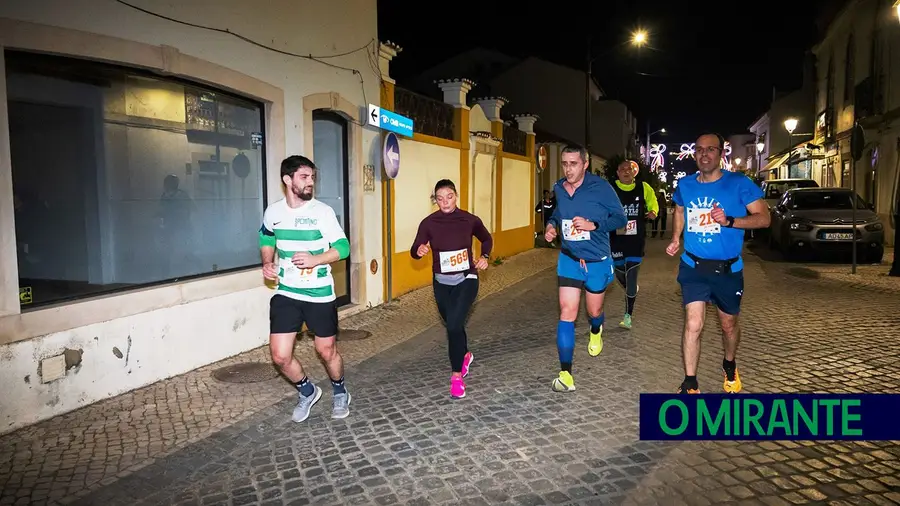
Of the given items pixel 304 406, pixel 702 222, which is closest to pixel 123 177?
pixel 304 406

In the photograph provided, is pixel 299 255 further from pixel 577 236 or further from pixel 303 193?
pixel 577 236

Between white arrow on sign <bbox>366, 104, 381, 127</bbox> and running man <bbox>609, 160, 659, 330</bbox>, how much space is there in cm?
361

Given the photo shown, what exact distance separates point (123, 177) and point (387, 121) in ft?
14.0

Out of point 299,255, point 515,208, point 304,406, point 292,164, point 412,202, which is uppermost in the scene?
point 292,164

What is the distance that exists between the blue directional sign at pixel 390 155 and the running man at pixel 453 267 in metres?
4.28

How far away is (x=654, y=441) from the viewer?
14.3 ft

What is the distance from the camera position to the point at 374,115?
9359 mm

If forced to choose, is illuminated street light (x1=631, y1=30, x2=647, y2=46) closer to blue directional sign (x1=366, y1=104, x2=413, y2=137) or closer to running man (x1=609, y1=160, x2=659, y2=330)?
blue directional sign (x1=366, y1=104, x2=413, y2=137)

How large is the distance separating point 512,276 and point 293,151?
6662mm

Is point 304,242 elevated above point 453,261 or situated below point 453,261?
above

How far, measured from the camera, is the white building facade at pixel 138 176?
16.2ft

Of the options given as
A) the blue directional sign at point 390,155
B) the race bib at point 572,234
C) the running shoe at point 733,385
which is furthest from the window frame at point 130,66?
the running shoe at point 733,385

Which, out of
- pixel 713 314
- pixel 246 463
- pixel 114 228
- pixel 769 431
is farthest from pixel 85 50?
pixel 713 314

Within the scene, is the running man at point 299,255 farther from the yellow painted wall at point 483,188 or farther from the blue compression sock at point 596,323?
the yellow painted wall at point 483,188
